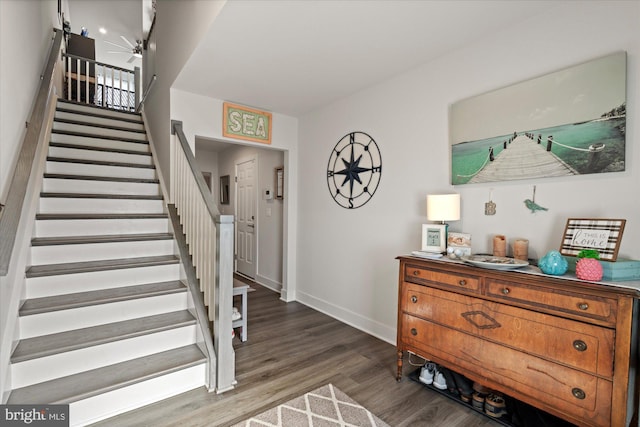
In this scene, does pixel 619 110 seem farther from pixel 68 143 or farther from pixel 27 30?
pixel 68 143

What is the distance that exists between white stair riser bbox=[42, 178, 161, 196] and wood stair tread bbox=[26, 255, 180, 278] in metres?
0.94

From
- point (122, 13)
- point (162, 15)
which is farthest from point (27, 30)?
point (122, 13)

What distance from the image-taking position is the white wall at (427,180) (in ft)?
5.47

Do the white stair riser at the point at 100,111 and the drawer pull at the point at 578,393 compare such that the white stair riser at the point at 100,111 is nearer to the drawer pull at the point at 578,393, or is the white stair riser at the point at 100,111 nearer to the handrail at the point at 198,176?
the handrail at the point at 198,176

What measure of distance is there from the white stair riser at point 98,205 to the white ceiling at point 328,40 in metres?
1.33

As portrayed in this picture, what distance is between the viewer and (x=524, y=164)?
1.96 m

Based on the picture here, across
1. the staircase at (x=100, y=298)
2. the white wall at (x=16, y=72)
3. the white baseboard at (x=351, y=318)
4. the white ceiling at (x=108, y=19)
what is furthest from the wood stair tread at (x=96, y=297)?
the white ceiling at (x=108, y=19)

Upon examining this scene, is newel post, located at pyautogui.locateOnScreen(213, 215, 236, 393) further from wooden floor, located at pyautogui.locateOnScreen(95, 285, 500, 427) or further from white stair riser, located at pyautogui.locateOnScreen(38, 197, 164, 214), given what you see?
white stair riser, located at pyautogui.locateOnScreen(38, 197, 164, 214)

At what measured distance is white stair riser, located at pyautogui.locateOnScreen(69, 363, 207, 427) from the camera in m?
1.70

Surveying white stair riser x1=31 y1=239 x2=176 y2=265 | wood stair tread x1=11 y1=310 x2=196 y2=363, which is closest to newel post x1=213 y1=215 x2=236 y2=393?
wood stair tread x1=11 y1=310 x2=196 y2=363

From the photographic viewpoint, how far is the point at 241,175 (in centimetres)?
558

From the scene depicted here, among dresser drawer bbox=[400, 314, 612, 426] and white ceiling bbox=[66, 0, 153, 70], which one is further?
white ceiling bbox=[66, 0, 153, 70]

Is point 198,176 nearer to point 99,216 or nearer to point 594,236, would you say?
point 99,216

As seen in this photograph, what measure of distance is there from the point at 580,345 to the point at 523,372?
33 centimetres
